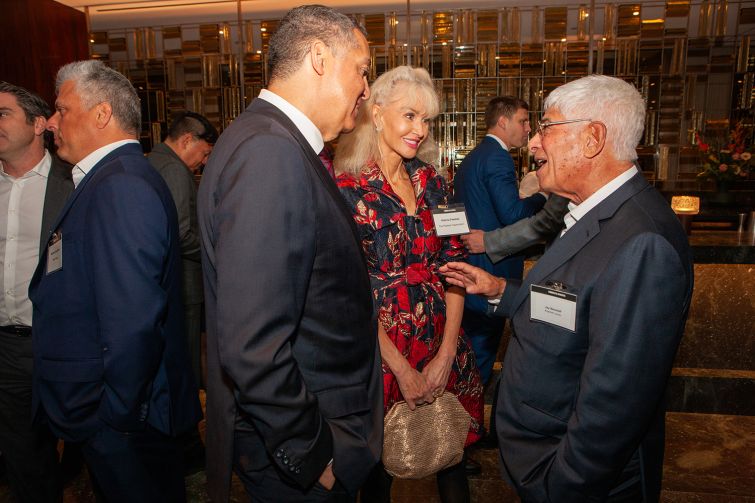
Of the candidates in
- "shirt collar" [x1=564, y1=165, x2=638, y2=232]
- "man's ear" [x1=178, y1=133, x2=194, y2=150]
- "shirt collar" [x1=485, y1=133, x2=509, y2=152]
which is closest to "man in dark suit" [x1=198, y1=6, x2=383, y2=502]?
"shirt collar" [x1=564, y1=165, x2=638, y2=232]

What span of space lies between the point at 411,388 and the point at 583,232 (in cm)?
77

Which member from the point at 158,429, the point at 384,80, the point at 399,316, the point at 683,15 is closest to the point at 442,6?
the point at 683,15

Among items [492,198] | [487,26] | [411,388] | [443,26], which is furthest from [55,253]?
[487,26]

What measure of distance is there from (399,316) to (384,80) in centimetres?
83

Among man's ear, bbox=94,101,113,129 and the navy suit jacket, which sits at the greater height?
man's ear, bbox=94,101,113,129

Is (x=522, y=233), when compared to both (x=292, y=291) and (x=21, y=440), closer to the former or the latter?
(x=292, y=291)

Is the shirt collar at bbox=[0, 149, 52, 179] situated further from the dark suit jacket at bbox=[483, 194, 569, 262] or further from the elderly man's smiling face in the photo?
the dark suit jacket at bbox=[483, 194, 569, 262]

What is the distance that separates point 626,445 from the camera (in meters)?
1.11

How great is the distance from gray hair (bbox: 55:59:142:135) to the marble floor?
5.55ft

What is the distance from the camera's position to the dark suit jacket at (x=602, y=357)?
1.05m

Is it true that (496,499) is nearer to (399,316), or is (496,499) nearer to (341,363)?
(399,316)

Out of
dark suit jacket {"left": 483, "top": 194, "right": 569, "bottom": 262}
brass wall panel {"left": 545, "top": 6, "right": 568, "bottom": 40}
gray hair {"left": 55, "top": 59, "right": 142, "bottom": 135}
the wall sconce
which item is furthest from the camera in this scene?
brass wall panel {"left": 545, "top": 6, "right": 568, "bottom": 40}

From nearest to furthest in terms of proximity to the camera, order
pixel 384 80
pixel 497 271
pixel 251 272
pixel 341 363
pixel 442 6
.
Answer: pixel 251 272, pixel 341 363, pixel 384 80, pixel 497 271, pixel 442 6

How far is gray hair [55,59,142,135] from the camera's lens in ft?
5.30
